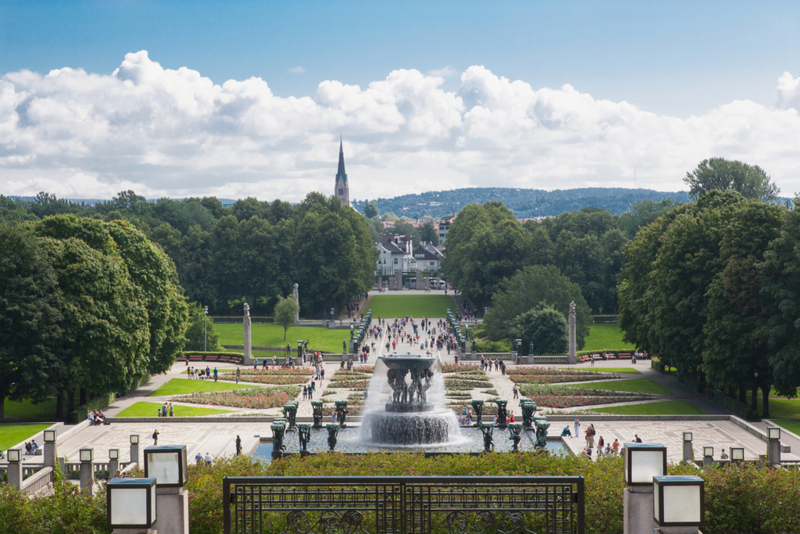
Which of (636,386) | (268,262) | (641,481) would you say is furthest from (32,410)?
(268,262)

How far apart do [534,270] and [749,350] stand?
38.0 m

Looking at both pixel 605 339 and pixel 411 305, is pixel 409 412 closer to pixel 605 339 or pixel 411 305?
pixel 605 339

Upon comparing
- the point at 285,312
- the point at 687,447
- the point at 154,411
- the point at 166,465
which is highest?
the point at 166,465

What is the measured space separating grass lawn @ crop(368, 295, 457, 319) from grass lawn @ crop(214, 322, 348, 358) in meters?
13.5

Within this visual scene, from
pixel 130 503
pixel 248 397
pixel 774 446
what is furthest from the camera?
pixel 248 397

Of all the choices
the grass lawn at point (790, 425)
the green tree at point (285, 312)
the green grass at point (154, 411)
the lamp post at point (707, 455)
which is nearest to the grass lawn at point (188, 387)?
the green grass at point (154, 411)

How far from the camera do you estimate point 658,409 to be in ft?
136

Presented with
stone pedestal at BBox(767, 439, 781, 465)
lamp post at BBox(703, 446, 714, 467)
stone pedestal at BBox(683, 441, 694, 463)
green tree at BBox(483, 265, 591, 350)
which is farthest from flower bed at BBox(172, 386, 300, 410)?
green tree at BBox(483, 265, 591, 350)

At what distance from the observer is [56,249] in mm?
40281

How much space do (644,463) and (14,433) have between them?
3346 cm

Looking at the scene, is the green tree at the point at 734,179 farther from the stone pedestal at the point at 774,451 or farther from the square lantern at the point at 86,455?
the square lantern at the point at 86,455

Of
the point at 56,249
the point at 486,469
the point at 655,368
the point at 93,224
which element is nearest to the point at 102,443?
the point at 56,249

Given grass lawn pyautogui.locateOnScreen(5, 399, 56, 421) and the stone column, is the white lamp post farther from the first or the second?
the stone column

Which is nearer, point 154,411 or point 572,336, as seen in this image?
point 154,411
